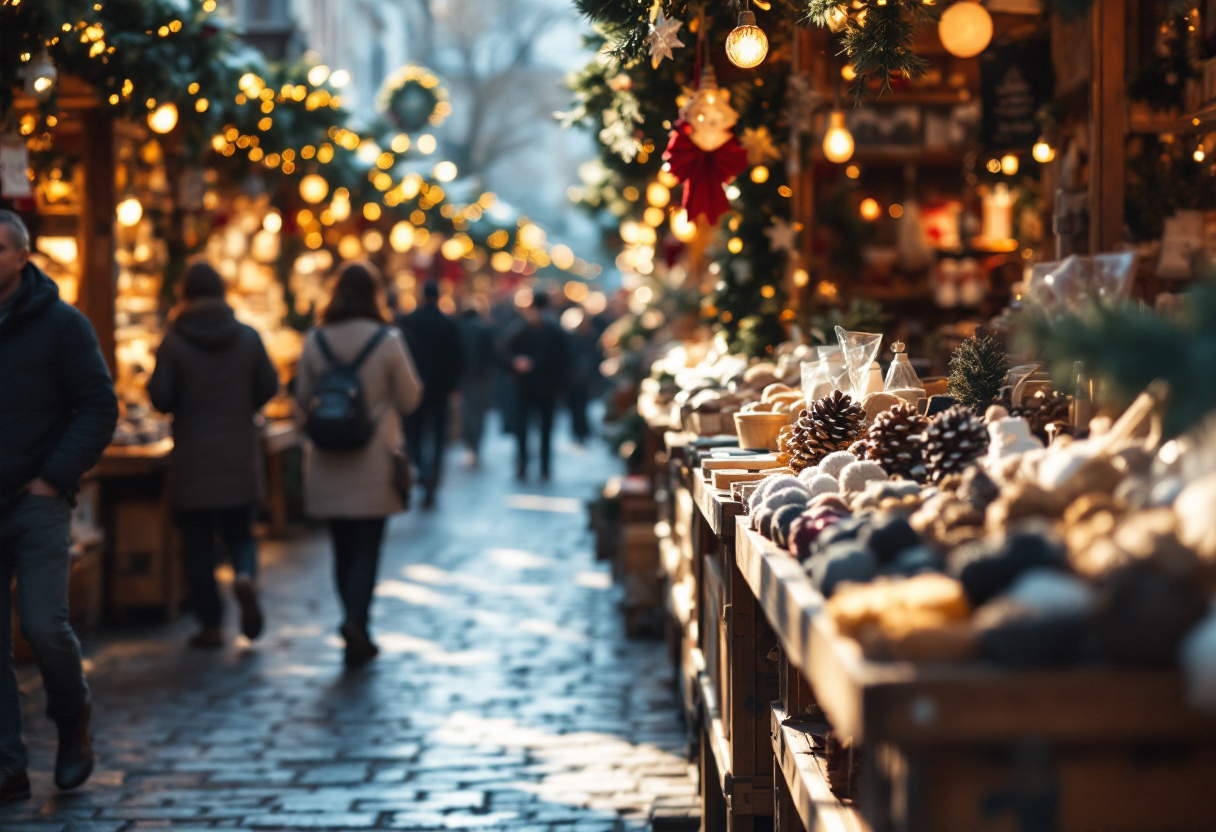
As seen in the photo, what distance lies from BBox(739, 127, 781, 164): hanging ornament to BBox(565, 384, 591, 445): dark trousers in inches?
492

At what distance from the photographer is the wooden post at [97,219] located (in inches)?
297

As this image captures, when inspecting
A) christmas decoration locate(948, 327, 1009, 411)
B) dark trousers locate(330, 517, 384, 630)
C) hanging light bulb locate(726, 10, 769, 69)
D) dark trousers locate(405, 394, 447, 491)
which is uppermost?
hanging light bulb locate(726, 10, 769, 69)

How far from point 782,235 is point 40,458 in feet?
12.3

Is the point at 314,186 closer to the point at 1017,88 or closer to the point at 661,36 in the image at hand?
the point at 1017,88

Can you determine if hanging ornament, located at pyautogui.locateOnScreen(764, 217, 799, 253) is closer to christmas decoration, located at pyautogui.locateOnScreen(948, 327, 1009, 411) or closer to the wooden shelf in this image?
christmas decoration, located at pyautogui.locateOnScreen(948, 327, 1009, 411)

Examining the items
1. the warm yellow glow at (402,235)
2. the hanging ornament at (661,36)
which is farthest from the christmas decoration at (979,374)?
the warm yellow glow at (402,235)

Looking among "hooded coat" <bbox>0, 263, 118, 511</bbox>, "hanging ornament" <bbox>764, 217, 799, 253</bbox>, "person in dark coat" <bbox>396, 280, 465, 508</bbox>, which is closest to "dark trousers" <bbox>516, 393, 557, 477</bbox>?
"person in dark coat" <bbox>396, 280, 465, 508</bbox>

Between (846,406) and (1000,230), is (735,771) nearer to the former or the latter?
(846,406)

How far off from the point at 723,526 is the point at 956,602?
5.63 feet

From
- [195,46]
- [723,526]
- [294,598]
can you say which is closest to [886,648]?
[723,526]

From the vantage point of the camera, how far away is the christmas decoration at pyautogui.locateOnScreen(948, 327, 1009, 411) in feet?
11.6

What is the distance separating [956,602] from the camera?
188 cm

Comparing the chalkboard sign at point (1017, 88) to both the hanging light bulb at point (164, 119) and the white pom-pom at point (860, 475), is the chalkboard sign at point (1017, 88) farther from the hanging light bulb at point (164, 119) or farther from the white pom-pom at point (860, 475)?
the hanging light bulb at point (164, 119)

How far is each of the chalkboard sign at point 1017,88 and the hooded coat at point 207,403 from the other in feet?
13.0
